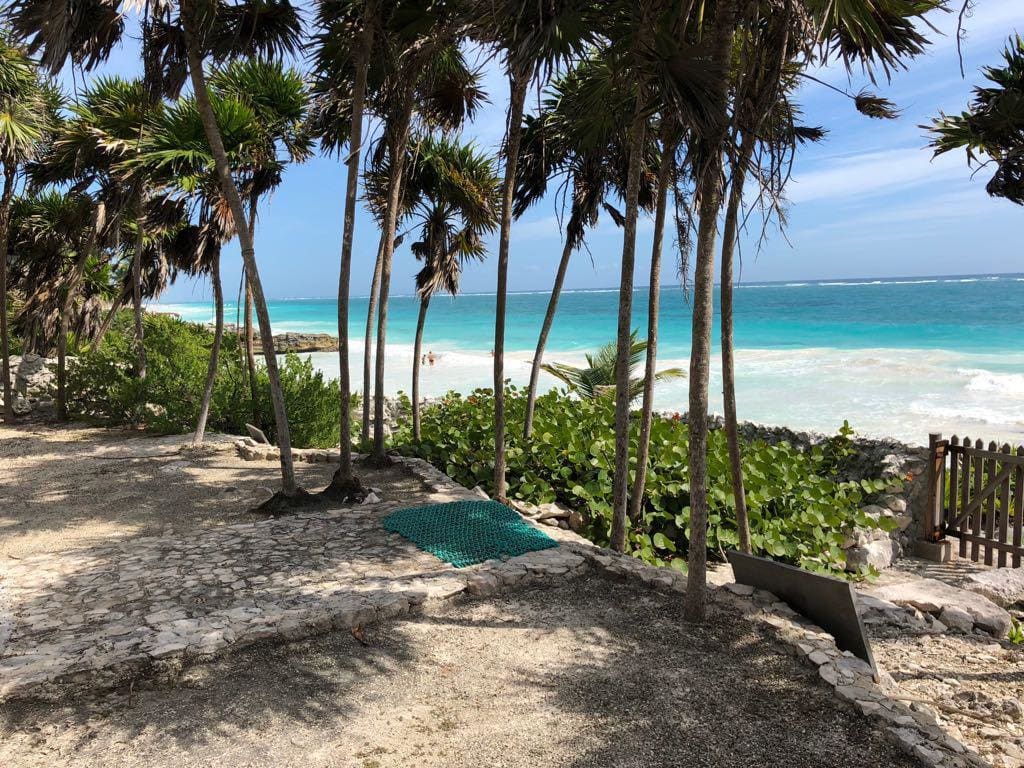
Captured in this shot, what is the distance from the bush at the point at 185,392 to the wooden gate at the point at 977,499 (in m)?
8.89

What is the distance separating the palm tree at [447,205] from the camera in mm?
9766

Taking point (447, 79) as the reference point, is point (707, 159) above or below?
below

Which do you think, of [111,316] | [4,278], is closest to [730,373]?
[111,316]

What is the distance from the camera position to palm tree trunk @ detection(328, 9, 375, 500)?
6.73 meters

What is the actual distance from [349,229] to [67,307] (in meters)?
6.95

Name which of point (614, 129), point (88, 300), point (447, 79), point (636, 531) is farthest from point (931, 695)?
point (88, 300)

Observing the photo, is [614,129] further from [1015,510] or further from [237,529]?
[1015,510]

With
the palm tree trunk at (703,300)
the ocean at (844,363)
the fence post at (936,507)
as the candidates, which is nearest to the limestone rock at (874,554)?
the fence post at (936,507)

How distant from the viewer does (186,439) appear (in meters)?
10.7

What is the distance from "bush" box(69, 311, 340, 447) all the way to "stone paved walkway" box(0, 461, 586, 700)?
5390 mm

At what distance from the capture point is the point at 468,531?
19.7 feet

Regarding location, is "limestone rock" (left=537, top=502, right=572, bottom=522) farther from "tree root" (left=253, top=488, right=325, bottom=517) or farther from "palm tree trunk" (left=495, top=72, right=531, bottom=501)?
"tree root" (left=253, top=488, right=325, bottom=517)

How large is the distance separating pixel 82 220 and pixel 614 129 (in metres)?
9.94

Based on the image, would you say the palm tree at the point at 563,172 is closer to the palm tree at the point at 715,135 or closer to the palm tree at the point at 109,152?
the palm tree at the point at 715,135
